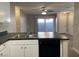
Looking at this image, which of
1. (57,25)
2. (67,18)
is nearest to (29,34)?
(57,25)

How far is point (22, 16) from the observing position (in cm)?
227

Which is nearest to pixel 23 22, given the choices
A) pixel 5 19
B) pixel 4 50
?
pixel 5 19

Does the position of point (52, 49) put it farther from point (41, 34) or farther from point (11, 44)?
point (11, 44)

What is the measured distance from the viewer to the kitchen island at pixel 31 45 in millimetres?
1883

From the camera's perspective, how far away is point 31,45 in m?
1.96

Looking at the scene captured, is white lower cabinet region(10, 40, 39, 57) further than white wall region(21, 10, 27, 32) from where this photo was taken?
No

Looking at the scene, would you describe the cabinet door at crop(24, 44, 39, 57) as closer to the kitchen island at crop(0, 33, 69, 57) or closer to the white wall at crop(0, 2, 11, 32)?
the kitchen island at crop(0, 33, 69, 57)

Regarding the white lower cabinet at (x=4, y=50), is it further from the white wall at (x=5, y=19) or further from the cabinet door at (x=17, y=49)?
the white wall at (x=5, y=19)

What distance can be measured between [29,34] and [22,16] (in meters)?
0.39

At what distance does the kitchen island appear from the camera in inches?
74.1

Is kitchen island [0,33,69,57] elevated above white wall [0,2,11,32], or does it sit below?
below

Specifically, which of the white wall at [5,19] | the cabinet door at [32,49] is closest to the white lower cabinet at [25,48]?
the cabinet door at [32,49]

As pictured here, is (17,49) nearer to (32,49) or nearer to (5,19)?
(32,49)

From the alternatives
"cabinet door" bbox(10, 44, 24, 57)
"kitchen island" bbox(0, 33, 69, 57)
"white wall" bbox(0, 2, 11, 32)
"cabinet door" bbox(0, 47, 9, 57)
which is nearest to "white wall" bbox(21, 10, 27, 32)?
"kitchen island" bbox(0, 33, 69, 57)
